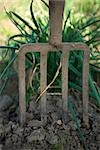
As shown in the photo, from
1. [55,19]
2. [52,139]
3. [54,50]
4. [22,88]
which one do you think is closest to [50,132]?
[52,139]

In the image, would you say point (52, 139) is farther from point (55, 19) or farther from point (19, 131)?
point (55, 19)

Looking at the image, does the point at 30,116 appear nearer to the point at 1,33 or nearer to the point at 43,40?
the point at 43,40

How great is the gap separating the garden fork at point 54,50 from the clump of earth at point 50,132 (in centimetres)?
3

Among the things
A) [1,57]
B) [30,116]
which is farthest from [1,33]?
[30,116]

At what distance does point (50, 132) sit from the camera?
173 centimetres

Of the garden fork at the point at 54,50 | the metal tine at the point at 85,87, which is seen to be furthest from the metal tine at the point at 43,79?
the metal tine at the point at 85,87

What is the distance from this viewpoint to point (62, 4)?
→ 1.60 meters

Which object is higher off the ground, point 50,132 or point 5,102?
point 5,102

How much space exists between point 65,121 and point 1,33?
102cm

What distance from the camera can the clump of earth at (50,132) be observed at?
5.64 feet

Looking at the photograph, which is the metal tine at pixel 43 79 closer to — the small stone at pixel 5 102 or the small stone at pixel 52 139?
the small stone at pixel 52 139

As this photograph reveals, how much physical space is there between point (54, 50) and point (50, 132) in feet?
1.08

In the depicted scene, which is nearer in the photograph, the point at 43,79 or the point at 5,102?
the point at 43,79

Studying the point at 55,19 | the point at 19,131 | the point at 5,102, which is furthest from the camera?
the point at 5,102
